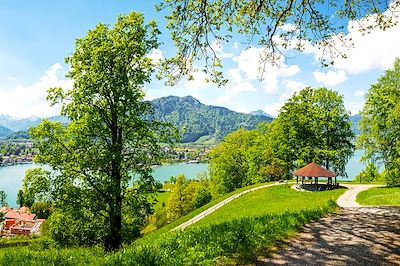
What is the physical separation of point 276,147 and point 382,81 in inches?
779

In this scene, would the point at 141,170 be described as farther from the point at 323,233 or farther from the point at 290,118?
the point at 290,118

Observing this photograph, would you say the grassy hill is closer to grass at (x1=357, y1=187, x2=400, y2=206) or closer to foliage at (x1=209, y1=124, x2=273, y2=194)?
grass at (x1=357, y1=187, x2=400, y2=206)

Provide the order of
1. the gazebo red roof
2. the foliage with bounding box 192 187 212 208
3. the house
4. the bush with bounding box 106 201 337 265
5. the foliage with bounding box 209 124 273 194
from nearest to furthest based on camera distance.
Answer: the bush with bounding box 106 201 337 265 < the gazebo red roof < the foliage with bounding box 209 124 273 194 < the foliage with bounding box 192 187 212 208 < the house

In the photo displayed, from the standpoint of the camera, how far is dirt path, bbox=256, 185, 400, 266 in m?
7.98

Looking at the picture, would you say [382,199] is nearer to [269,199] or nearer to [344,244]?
[269,199]

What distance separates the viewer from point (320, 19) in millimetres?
10773

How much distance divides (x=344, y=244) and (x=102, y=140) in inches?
449

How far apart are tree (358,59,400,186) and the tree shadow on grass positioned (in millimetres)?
29135

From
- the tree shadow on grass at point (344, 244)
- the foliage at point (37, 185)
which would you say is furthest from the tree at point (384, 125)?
the foliage at point (37, 185)

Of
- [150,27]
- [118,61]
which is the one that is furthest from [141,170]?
[150,27]

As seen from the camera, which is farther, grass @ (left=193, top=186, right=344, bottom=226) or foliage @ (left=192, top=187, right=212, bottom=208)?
foliage @ (left=192, top=187, right=212, bottom=208)

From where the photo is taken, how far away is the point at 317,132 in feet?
181

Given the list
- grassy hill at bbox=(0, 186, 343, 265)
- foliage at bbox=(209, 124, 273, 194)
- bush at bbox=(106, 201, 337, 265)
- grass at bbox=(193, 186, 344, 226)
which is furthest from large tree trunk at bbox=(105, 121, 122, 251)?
foliage at bbox=(209, 124, 273, 194)

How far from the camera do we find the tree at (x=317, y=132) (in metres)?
53.5
